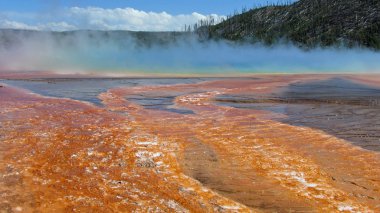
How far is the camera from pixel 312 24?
377ft

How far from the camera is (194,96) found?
2156 cm

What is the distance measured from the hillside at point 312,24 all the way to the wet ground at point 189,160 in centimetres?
8094

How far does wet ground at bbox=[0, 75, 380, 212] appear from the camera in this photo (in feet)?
20.1

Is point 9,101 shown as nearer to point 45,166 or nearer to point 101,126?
point 101,126

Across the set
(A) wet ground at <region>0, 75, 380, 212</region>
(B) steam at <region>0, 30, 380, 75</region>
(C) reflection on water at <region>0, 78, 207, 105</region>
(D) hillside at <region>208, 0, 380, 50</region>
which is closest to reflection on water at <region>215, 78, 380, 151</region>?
(A) wet ground at <region>0, 75, 380, 212</region>

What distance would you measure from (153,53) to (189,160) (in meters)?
103

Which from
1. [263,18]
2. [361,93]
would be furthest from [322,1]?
[361,93]

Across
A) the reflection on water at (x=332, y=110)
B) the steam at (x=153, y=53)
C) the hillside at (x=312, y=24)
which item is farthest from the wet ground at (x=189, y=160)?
the hillside at (x=312, y=24)

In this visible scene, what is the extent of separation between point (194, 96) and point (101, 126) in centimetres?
989

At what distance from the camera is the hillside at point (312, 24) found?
95.4 meters

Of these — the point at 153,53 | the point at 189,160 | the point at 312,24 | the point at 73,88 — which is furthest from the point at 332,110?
the point at 312,24

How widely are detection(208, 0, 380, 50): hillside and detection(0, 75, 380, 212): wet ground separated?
80.9 m

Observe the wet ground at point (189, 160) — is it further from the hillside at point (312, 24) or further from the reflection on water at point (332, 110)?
the hillside at point (312, 24)

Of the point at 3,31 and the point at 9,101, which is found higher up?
the point at 3,31
